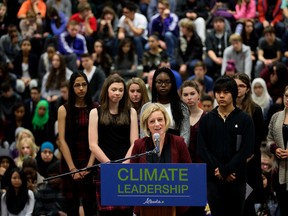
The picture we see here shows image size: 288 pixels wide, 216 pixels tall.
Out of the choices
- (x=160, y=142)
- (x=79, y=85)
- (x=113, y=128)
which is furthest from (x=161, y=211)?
(x=79, y=85)

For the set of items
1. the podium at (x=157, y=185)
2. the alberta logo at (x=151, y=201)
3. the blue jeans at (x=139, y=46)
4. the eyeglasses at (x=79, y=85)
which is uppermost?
the blue jeans at (x=139, y=46)

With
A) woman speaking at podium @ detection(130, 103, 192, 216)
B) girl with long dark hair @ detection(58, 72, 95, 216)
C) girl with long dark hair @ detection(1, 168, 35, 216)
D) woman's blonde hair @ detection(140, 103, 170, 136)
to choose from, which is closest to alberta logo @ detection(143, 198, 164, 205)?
woman speaking at podium @ detection(130, 103, 192, 216)

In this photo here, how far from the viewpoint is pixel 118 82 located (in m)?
12.0

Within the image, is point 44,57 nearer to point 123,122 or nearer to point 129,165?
point 123,122

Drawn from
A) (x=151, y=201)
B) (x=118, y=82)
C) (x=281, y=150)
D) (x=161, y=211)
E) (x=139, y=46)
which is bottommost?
(x=161, y=211)

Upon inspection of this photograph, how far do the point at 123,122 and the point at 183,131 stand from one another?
2.27ft

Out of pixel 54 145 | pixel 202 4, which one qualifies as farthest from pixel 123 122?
pixel 202 4

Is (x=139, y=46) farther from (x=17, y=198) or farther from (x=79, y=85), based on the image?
(x=79, y=85)

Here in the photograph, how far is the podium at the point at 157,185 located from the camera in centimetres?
991

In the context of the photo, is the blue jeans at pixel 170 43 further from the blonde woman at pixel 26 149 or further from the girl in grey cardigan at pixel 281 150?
the girl in grey cardigan at pixel 281 150

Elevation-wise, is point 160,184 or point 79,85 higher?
point 79,85

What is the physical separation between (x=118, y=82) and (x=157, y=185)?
2.36 meters

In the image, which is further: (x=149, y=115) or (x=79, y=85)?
(x=79, y=85)

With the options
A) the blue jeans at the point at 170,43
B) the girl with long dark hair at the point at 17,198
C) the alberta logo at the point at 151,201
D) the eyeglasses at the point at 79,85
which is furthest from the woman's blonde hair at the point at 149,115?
the blue jeans at the point at 170,43
